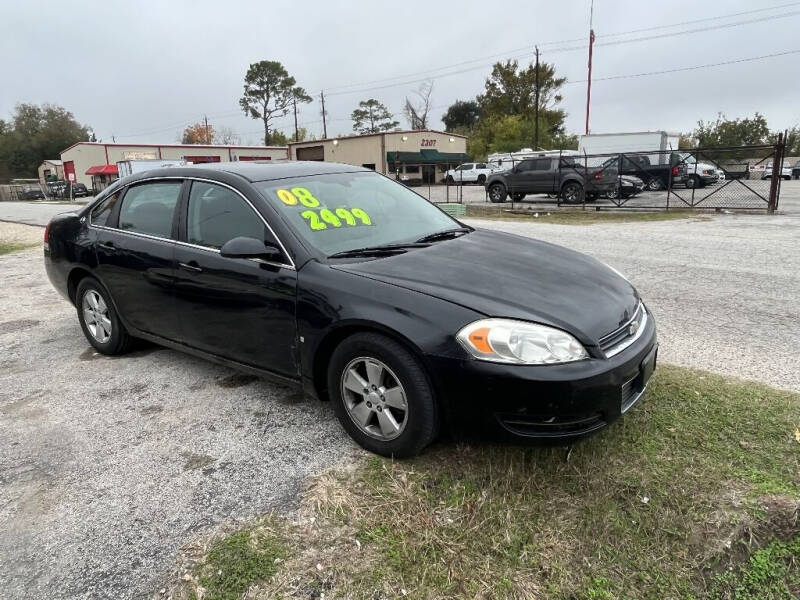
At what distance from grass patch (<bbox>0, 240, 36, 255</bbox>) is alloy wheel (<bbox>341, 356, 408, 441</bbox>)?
11.5m

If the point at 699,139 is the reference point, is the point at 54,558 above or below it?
below

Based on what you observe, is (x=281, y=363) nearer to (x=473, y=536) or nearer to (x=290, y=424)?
(x=290, y=424)

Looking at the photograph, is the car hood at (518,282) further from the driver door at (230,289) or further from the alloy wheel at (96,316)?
the alloy wheel at (96,316)

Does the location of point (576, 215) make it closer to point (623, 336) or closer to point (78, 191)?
point (623, 336)

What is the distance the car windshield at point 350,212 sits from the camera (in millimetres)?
3312

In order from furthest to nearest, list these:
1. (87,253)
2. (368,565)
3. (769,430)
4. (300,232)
A: (87,253) < (300,232) < (769,430) < (368,565)

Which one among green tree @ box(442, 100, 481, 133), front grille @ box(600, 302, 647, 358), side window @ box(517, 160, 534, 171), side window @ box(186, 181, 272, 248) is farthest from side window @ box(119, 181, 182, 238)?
green tree @ box(442, 100, 481, 133)

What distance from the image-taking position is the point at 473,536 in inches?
92.4

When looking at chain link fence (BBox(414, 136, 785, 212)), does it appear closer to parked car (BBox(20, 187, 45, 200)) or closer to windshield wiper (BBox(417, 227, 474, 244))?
windshield wiper (BBox(417, 227, 474, 244))

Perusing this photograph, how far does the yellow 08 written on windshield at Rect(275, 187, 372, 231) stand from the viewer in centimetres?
337

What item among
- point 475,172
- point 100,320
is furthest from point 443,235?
point 475,172

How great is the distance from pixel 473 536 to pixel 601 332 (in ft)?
3.58

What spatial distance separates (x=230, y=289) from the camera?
3.39 metres

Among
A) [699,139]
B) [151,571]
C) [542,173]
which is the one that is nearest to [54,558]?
[151,571]
